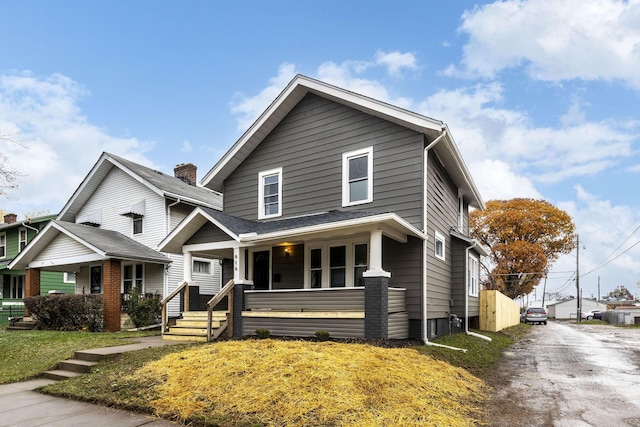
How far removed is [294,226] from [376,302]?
9.81ft

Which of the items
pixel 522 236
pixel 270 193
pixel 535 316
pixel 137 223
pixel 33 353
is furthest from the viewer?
pixel 522 236

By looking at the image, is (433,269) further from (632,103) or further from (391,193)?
(632,103)

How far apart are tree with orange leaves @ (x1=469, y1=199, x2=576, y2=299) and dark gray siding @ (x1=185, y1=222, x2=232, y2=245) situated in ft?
100

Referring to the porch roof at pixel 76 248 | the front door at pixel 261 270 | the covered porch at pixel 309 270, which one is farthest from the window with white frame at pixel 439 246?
the porch roof at pixel 76 248

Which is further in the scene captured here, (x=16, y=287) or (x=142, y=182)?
(x=16, y=287)

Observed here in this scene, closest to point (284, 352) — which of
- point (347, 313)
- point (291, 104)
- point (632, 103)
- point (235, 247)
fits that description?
point (347, 313)

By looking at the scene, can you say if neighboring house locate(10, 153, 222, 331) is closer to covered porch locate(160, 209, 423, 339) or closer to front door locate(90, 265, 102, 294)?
front door locate(90, 265, 102, 294)

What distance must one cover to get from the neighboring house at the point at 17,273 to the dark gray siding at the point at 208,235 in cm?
1588

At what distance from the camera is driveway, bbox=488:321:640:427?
604 cm

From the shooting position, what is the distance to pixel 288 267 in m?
14.2

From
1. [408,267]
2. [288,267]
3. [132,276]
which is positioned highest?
[408,267]

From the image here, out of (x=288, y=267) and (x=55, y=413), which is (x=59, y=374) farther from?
(x=288, y=267)

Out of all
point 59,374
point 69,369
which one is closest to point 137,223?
point 69,369

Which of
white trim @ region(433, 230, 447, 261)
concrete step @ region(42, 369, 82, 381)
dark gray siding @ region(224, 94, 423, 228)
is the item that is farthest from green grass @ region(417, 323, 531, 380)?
concrete step @ region(42, 369, 82, 381)
